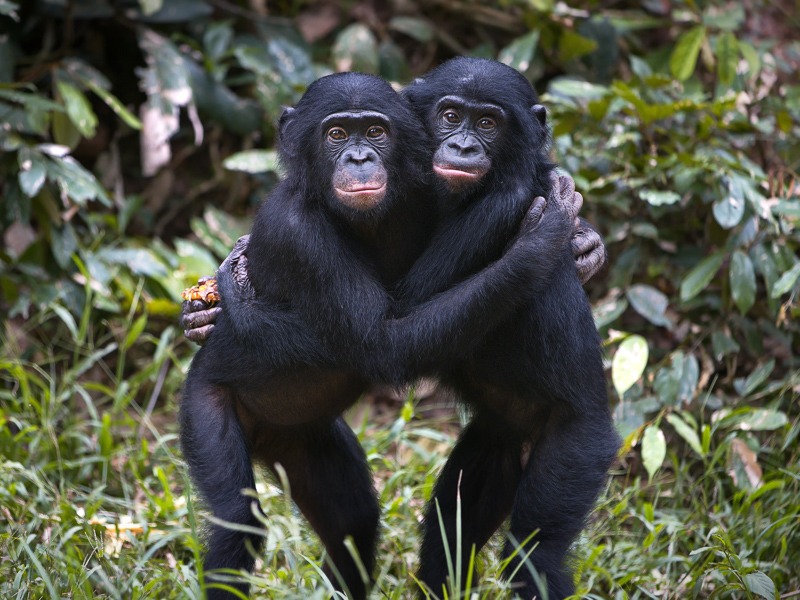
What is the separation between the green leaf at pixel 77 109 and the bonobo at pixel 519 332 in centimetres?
305

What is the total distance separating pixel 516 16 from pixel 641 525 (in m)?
4.78

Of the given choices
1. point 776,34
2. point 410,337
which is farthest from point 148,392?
point 776,34

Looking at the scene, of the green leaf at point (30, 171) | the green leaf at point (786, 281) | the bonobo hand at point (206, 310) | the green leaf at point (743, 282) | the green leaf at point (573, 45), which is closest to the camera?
the bonobo hand at point (206, 310)

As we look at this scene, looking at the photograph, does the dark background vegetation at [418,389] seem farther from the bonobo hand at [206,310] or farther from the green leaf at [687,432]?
the bonobo hand at [206,310]

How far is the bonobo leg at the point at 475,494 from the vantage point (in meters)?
4.79

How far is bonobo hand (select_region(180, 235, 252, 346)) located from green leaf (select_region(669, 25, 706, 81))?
150 inches

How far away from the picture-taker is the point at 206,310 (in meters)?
4.91

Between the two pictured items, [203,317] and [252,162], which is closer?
[203,317]

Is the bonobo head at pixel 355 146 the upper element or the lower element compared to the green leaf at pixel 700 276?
upper

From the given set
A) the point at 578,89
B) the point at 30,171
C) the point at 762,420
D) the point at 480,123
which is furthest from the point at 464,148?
the point at 30,171

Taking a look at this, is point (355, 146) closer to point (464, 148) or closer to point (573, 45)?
point (464, 148)

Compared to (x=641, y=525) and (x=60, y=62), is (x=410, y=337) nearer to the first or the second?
(x=641, y=525)

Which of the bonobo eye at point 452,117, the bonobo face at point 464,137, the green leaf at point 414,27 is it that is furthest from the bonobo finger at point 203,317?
the green leaf at point 414,27

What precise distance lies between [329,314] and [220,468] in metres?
0.82
